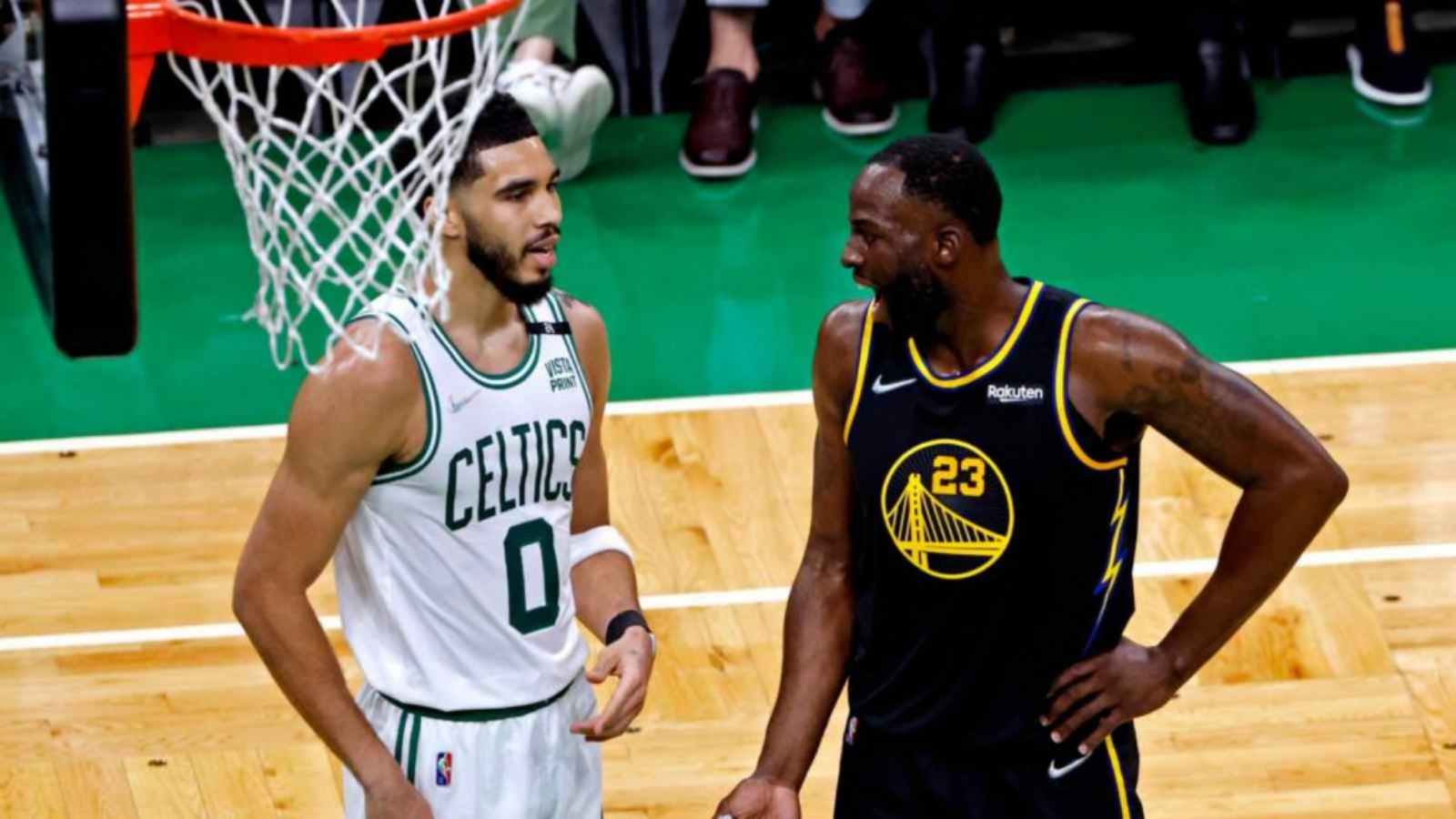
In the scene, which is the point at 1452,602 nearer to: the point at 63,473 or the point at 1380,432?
the point at 1380,432

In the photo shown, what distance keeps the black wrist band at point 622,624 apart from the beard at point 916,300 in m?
0.68

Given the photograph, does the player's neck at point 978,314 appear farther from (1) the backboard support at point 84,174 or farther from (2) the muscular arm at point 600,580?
(1) the backboard support at point 84,174

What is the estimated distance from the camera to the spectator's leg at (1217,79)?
25.9 ft

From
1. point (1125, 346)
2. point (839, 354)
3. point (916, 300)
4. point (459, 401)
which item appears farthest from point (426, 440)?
point (1125, 346)

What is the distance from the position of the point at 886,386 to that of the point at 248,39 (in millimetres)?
1192

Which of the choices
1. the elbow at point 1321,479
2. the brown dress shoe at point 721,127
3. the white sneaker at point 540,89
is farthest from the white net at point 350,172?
the brown dress shoe at point 721,127

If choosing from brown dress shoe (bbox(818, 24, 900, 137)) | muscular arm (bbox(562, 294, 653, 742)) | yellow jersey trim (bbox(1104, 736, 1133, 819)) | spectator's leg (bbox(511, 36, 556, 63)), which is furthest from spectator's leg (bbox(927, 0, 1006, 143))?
yellow jersey trim (bbox(1104, 736, 1133, 819))

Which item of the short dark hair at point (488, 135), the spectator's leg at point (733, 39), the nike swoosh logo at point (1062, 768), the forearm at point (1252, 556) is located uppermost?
the short dark hair at point (488, 135)

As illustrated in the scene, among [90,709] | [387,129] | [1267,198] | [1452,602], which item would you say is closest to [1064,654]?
[1452,602]

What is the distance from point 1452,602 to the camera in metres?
5.48

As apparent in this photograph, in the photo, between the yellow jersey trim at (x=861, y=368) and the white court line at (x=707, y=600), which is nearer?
the yellow jersey trim at (x=861, y=368)

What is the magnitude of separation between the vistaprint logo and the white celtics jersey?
0.67 meters

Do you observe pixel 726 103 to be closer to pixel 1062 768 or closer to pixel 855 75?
pixel 855 75

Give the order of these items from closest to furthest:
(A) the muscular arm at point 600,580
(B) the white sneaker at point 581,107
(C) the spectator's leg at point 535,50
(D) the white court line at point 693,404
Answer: (A) the muscular arm at point 600,580, (D) the white court line at point 693,404, (B) the white sneaker at point 581,107, (C) the spectator's leg at point 535,50
